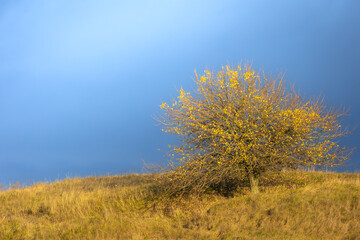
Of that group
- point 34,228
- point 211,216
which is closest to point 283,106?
point 211,216

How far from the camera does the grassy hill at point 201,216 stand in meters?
10.9

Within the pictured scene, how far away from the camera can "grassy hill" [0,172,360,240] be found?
10.9 meters

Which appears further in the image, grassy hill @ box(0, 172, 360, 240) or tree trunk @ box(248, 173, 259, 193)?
tree trunk @ box(248, 173, 259, 193)

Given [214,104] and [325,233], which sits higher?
[214,104]

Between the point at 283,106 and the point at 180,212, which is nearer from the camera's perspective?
the point at 180,212

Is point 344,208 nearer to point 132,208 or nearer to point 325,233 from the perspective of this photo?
point 325,233

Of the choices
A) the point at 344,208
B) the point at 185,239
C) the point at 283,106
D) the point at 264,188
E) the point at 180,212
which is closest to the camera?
the point at 185,239

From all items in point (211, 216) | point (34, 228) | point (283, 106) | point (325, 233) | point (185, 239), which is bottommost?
point (325, 233)

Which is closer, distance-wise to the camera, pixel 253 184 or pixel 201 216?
pixel 201 216

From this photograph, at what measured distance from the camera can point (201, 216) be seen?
1293cm

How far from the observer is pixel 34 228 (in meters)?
13.1

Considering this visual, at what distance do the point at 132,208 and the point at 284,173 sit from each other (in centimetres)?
816

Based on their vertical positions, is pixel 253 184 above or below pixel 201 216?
above

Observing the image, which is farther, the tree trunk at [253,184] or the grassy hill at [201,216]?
the tree trunk at [253,184]
